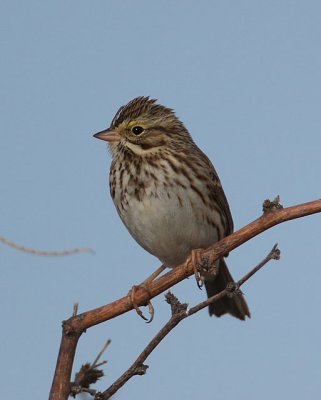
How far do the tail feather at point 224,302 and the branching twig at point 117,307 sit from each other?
3.26 metres

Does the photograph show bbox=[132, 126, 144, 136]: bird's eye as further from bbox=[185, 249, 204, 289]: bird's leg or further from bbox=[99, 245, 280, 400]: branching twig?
bbox=[99, 245, 280, 400]: branching twig

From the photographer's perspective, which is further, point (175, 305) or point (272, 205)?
point (272, 205)

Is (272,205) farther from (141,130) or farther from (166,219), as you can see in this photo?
(141,130)

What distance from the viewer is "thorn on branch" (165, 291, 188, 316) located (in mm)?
4145

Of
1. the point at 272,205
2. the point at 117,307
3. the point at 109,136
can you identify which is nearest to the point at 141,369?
the point at 117,307

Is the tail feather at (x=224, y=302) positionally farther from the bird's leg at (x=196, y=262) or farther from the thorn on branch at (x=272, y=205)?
the thorn on branch at (x=272, y=205)

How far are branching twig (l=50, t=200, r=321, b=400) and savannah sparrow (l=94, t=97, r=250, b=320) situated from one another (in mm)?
2095

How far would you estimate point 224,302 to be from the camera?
8461 mm

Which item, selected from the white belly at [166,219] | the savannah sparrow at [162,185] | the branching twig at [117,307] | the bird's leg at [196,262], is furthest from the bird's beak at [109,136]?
the branching twig at [117,307]

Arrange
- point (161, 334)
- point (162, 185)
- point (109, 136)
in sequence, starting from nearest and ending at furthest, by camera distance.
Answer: point (161, 334)
point (162, 185)
point (109, 136)

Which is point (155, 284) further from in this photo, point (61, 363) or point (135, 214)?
point (135, 214)

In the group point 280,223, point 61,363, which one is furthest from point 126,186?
point 61,363

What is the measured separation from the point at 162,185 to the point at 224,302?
1904 millimetres

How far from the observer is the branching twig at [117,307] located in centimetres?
392
